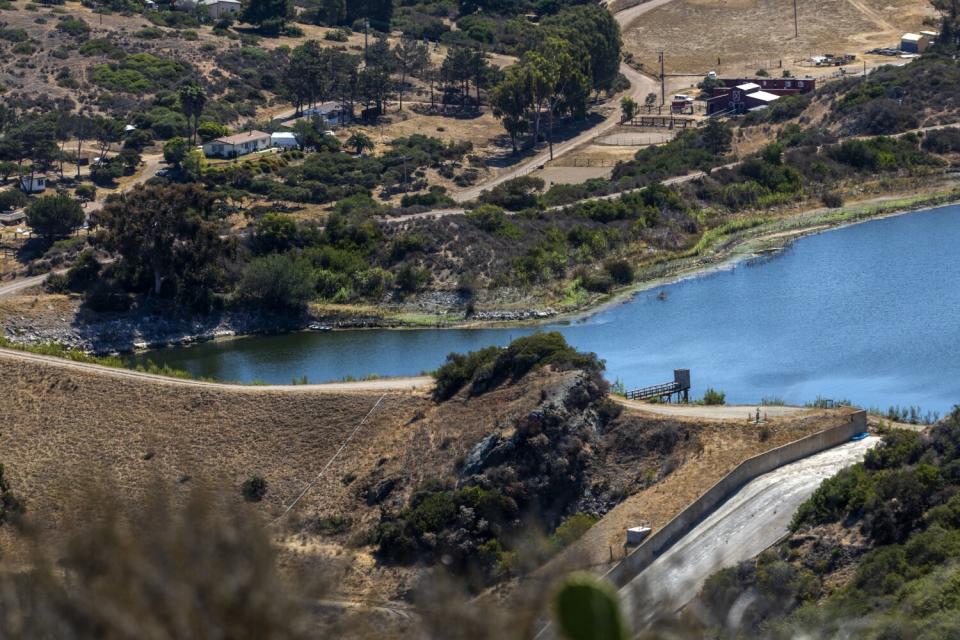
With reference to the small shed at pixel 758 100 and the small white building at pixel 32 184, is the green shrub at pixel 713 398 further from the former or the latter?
the small shed at pixel 758 100

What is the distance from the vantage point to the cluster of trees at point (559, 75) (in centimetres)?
10694

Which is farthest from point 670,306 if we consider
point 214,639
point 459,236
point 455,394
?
point 214,639

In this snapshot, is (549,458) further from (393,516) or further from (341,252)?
(341,252)

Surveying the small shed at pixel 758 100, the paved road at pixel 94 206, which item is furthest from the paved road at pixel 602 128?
the paved road at pixel 94 206

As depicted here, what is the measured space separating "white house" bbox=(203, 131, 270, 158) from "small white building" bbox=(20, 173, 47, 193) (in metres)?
11.9

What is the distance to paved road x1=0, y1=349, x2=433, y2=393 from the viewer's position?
51.2 m

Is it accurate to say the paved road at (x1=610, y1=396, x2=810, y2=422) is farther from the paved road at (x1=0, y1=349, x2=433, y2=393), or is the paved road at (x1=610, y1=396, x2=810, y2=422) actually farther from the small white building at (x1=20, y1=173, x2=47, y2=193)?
the small white building at (x1=20, y1=173, x2=47, y2=193)

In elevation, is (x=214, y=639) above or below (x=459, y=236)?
above

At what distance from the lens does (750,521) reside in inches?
1475

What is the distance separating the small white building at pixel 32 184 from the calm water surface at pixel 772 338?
26.8 meters

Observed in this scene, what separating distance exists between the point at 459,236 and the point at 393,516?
119 ft

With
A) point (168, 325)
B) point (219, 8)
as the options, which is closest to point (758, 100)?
point (219, 8)

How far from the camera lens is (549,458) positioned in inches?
1700

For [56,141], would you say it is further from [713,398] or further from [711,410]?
[711,410]
